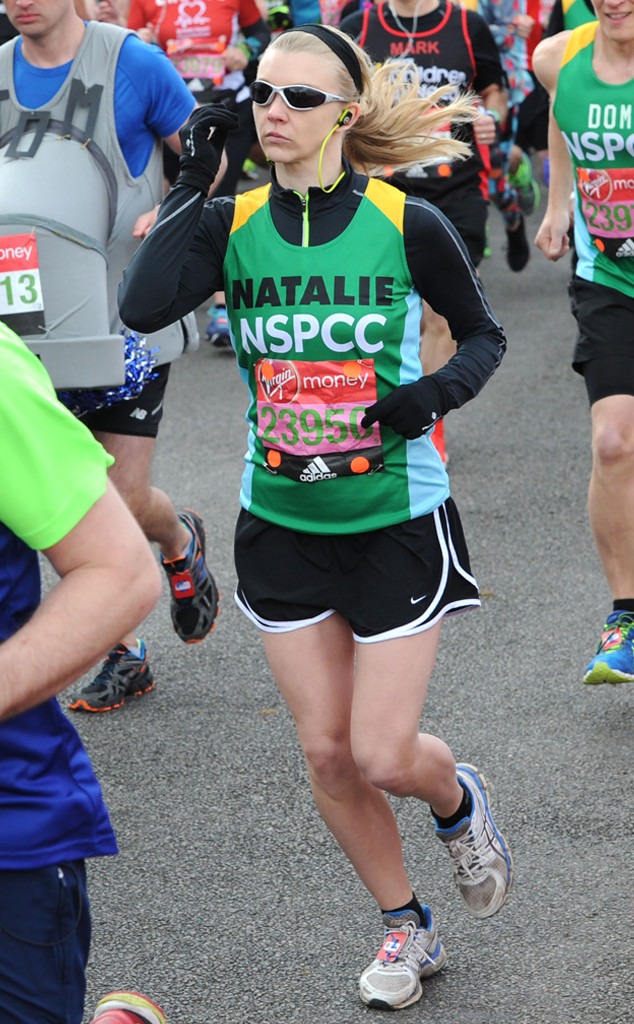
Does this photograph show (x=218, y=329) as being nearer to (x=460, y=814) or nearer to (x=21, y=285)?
(x=21, y=285)

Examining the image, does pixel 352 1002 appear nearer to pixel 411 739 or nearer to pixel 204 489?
pixel 411 739

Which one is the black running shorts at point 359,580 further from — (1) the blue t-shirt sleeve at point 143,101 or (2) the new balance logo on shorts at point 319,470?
(1) the blue t-shirt sleeve at point 143,101

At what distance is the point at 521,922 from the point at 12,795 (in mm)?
1903

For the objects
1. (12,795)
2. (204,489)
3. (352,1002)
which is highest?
Answer: (12,795)

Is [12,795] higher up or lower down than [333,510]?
higher up

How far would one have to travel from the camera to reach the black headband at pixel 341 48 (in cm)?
351

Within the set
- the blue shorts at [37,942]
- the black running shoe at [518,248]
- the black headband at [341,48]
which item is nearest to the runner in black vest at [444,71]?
the black headband at [341,48]

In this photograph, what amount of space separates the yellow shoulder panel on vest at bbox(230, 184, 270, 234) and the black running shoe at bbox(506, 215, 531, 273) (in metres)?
7.87

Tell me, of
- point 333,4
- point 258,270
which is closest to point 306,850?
point 258,270

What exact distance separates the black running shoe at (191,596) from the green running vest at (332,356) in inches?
71.3

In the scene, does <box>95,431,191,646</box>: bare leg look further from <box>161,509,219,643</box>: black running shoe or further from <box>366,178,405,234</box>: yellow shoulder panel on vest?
<box>366,178,405,234</box>: yellow shoulder panel on vest

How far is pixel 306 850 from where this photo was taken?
4.21 m

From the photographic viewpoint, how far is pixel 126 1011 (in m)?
2.78

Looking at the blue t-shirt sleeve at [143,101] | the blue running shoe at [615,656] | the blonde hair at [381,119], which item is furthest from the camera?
the blue running shoe at [615,656]
